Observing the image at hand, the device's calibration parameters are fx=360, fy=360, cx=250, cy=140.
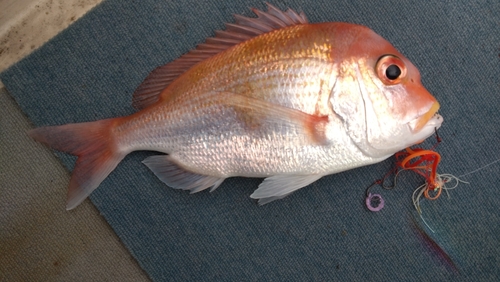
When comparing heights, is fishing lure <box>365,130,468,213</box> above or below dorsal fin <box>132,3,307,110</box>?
below

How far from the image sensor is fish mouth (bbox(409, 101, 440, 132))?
1.08 metres

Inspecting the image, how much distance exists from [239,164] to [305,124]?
271mm

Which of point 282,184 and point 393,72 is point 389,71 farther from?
point 282,184

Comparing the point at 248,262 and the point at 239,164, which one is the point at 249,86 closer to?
the point at 239,164

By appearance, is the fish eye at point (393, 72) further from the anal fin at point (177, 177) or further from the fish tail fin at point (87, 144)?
the fish tail fin at point (87, 144)

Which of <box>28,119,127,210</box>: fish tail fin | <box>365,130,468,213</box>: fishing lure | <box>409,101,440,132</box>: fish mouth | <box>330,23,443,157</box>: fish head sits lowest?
<box>365,130,468,213</box>: fishing lure

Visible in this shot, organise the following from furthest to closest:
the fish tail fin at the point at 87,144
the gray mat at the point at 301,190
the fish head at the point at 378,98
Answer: the gray mat at the point at 301,190
the fish tail fin at the point at 87,144
the fish head at the point at 378,98

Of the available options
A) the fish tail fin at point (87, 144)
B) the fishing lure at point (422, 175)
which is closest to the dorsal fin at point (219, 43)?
the fish tail fin at point (87, 144)

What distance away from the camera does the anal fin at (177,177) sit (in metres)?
1.31

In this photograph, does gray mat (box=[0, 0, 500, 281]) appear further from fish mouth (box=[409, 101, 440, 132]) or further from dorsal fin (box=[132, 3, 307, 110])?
fish mouth (box=[409, 101, 440, 132])

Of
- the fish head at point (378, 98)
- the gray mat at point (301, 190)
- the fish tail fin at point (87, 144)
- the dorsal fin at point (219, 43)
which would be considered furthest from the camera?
the gray mat at point (301, 190)

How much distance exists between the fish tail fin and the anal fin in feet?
0.43

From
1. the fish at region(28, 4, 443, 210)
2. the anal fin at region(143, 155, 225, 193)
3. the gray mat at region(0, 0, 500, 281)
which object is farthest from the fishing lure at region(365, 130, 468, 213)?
the anal fin at region(143, 155, 225, 193)

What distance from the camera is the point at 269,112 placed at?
3.67 ft
